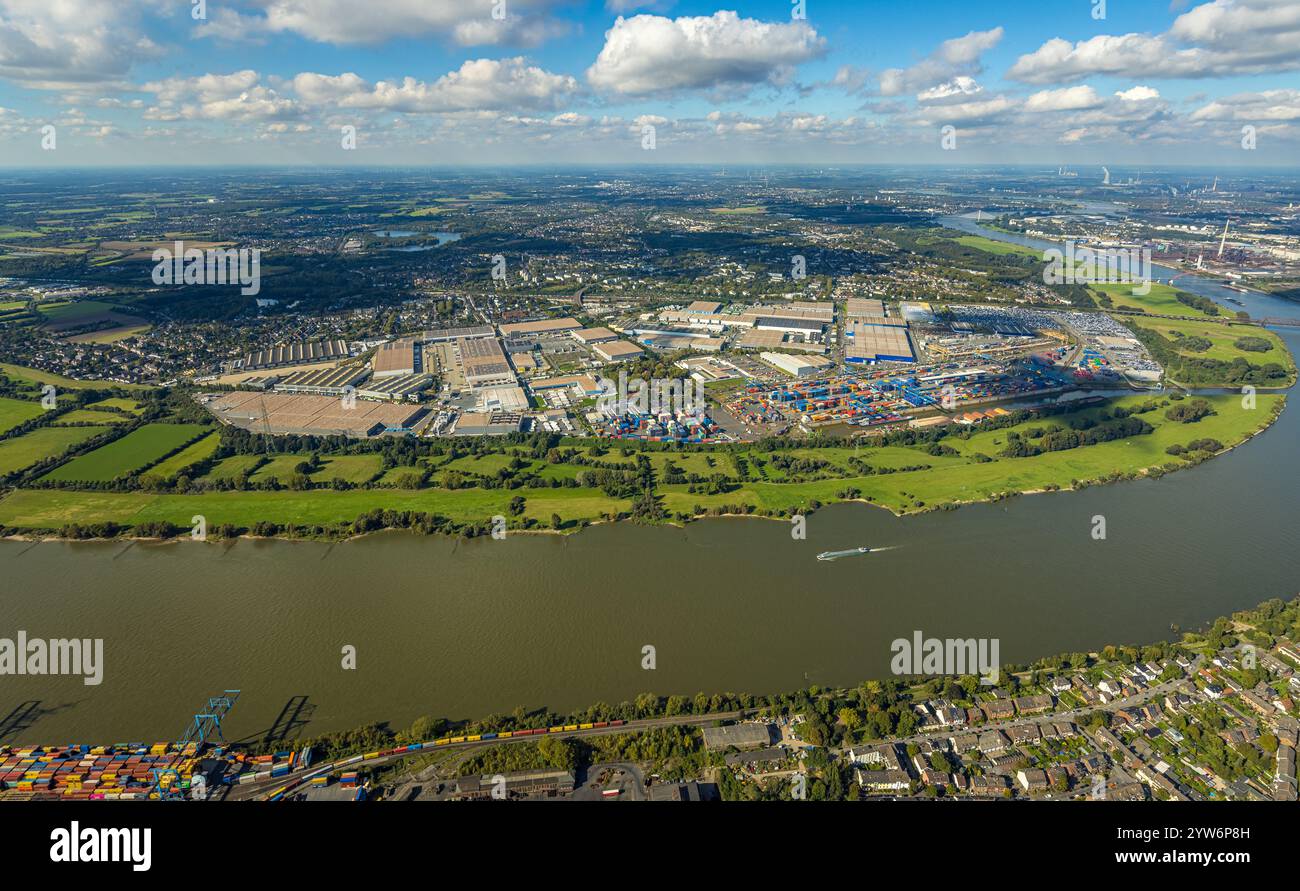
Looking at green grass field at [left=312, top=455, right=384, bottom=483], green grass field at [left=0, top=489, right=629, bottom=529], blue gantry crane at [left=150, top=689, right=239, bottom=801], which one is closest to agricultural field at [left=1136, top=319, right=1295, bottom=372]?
green grass field at [left=0, top=489, right=629, bottom=529]

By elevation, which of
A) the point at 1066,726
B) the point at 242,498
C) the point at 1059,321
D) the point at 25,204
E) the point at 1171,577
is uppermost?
the point at 25,204

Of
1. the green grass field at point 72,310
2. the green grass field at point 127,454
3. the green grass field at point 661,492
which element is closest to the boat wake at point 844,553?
the green grass field at point 661,492

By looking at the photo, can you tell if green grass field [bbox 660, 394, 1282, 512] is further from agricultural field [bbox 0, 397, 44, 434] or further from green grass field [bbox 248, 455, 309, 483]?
agricultural field [bbox 0, 397, 44, 434]

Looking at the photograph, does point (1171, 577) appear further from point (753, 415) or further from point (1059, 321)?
point (1059, 321)

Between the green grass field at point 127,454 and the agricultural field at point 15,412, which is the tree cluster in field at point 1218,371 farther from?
the agricultural field at point 15,412

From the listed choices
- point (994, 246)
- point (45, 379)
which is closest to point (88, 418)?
point (45, 379)

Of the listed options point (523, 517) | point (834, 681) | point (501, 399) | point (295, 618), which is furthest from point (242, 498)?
point (834, 681)

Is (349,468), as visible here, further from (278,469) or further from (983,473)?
(983,473)
